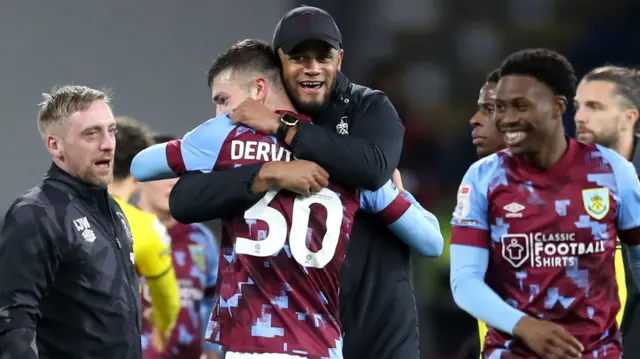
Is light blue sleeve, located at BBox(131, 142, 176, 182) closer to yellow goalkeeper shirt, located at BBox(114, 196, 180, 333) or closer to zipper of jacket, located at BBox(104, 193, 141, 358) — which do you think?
zipper of jacket, located at BBox(104, 193, 141, 358)

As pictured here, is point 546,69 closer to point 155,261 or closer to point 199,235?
point 155,261

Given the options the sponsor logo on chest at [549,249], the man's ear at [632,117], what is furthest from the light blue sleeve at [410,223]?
the man's ear at [632,117]

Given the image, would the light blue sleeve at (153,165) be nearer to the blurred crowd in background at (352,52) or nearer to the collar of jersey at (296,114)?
the collar of jersey at (296,114)

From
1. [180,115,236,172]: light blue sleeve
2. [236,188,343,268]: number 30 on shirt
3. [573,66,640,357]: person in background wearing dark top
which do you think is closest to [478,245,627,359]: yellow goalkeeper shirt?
[573,66,640,357]: person in background wearing dark top

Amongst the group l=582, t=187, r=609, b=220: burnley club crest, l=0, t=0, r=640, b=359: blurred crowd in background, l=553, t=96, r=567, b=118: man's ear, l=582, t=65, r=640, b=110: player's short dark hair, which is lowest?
l=582, t=187, r=609, b=220: burnley club crest

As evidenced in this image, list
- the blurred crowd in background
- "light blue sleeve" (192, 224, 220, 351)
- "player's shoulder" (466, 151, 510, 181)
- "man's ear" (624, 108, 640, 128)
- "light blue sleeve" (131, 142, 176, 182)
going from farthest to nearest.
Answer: the blurred crowd in background < "man's ear" (624, 108, 640, 128) < "light blue sleeve" (192, 224, 220, 351) < "player's shoulder" (466, 151, 510, 181) < "light blue sleeve" (131, 142, 176, 182)

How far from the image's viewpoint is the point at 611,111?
15.5ft

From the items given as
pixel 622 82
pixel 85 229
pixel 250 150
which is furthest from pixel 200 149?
pixel 622 82

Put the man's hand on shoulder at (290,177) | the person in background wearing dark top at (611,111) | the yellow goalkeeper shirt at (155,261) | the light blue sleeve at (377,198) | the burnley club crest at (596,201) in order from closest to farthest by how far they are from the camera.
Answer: the man's hand on shoulder at (290,177) → the light blue sleeve at (377,198) → the burnley club crest at (596,201) → the yellow goalkeeper shirt at (155,261) → the person in background wearing dark top at (611,111)

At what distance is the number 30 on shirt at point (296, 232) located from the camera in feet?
9.04

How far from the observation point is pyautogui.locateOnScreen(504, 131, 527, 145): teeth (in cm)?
337

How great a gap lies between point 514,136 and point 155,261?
55.9 inches

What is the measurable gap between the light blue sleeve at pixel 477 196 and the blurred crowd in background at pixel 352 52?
3.61 m

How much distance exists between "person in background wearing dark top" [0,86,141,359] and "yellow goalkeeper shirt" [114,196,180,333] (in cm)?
68
